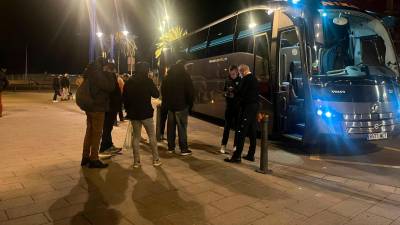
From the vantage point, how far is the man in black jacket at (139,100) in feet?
21.6

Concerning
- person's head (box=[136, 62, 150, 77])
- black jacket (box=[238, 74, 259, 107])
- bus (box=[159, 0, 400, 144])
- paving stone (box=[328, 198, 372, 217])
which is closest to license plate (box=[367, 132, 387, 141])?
bus (box=[159, 0, 400, 144])

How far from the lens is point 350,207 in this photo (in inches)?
197

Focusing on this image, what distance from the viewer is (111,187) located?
5.61m

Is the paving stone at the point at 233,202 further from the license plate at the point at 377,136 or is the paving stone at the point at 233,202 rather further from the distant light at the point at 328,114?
the license plate at the point at 377,136

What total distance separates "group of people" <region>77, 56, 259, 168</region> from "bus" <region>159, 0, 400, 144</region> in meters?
0.87

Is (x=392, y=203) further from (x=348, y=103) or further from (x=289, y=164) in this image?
(x=348, y=103)

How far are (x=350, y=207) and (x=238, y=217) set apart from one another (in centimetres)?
155

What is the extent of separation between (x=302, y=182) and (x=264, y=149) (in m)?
0.86

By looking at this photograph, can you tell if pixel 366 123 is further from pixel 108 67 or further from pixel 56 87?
pixel 56 87

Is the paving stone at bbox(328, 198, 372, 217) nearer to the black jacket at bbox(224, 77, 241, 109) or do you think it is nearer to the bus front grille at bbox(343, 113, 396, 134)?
the bus front grille at bbox(343, 113, 396, 134)

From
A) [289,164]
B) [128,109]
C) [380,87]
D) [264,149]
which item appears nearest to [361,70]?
[380,87]

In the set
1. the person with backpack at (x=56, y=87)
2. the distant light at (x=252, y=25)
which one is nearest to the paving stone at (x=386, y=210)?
A: the distant light at (x=252, y=25)

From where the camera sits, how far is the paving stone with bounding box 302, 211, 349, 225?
4480mm

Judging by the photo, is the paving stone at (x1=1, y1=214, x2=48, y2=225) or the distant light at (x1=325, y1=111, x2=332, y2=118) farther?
the distant light at (x1=325, y1=111, x2=332, y2=118)
